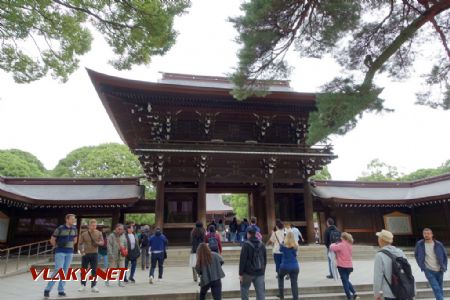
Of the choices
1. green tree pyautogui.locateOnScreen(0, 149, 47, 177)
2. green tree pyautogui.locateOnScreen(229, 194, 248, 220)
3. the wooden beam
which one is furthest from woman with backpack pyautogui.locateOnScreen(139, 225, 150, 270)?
green tree pyautogui.locateOnScreen(0, 149, 47, 177)

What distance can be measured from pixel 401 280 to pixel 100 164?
35104 mm

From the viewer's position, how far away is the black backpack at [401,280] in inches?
152

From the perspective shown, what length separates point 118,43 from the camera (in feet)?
25.1

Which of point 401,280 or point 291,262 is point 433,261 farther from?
point 401,280

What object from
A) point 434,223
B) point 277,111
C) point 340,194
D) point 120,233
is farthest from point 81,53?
point 434,223

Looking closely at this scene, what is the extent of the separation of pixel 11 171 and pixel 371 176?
4738cm

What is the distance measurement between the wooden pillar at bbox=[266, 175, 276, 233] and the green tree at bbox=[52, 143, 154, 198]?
67.0 feet

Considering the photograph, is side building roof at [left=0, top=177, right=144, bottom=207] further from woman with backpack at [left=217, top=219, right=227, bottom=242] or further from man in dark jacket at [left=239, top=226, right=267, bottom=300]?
man in dark jacket at [left=239, top=226, right=267, bottom=300]

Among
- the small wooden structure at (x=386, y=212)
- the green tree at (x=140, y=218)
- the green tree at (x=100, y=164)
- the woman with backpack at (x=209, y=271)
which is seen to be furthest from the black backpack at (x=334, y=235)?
the green tree at (x=100, y=164)

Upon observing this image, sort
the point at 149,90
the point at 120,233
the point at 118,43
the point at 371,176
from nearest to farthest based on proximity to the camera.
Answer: the point at 118,43 < the point at 120,233 < the point at 149,90 < the point at 371,176

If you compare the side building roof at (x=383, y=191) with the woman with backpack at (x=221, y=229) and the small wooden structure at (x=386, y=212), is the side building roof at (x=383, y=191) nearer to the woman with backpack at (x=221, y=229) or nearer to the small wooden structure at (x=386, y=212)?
the small wooden structure at (x=386, y=212)

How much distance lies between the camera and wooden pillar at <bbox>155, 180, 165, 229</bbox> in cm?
1430

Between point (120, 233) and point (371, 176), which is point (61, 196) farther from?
point (371, 176)

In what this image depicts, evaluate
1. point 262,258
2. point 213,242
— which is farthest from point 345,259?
point 213,242
